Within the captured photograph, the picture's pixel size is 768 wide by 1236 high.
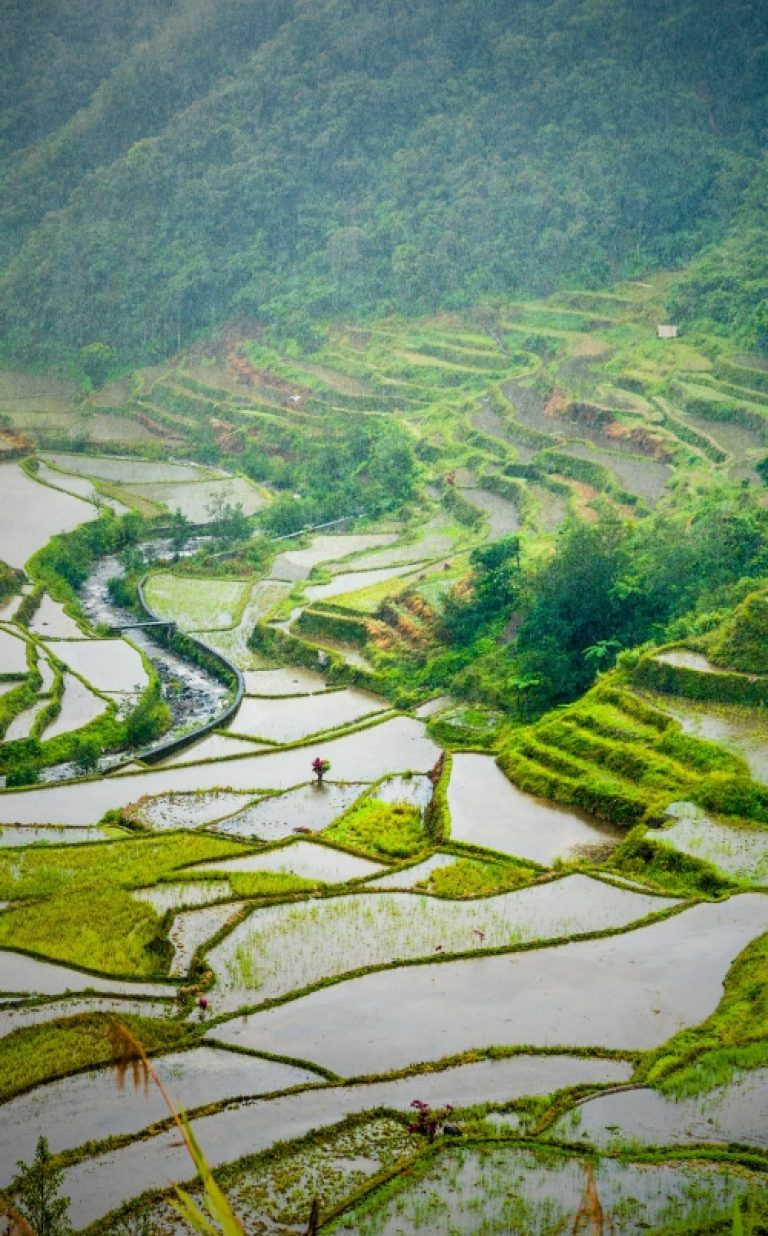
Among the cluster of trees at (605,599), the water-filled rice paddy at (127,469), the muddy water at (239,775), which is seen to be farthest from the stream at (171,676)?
the water-filled rice paddy at (127,469)

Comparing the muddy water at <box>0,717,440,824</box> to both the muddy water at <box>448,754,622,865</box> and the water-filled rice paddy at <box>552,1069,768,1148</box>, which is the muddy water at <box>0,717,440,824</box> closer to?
the muddy water at <box>448,754,622,865</box>

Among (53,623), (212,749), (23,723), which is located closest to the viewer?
(23,723)

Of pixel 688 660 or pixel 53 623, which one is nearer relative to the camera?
pixel 688 660

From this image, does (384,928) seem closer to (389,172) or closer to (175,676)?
(175,676)

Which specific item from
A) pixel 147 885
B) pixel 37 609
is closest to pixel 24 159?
pixel 37 609

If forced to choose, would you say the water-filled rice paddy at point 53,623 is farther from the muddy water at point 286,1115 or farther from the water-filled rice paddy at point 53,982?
the muddy water at point 286,1115

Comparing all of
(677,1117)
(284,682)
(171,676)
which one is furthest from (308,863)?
(171,676)
